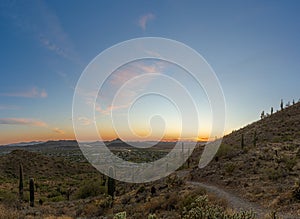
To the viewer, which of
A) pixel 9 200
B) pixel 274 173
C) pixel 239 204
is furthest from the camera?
pixel 9 200

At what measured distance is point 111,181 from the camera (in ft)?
77.7

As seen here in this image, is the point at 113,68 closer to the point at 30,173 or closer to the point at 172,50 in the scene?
the point at 172,50

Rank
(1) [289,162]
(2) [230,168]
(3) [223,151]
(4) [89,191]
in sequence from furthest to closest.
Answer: (3) [223,151]
(4) [89,191]
(2) [230,168]
(1) [289,162]

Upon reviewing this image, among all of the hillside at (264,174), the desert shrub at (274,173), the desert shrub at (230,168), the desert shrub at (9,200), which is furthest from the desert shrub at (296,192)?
the desert shrub at (9,200)

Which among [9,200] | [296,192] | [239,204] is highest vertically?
[296,192]

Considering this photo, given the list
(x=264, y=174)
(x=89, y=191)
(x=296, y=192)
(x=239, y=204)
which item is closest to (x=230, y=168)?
(x=264, y=174)

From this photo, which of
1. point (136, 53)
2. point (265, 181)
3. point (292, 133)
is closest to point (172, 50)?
point (136, 53)

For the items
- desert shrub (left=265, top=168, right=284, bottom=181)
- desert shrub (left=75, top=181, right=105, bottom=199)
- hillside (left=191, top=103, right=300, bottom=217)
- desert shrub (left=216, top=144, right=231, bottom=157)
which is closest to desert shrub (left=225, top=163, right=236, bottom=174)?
hillside (left=191, top=103, right=300, bottom=217)

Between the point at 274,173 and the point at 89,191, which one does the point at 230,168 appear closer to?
the point at 274,173

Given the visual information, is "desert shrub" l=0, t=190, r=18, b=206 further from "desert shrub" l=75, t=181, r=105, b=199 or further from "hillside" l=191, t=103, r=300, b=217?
"hillside" l=191, t=103, r=300, b=217

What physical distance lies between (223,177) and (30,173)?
4148cm

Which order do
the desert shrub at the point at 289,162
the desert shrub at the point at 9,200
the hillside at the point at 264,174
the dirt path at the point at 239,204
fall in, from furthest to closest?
the desert shrub at the point at 289,162, the desert shrub at the point at 9,200, the hillside at the point at 264,174, the dirt path at the point at 239,204

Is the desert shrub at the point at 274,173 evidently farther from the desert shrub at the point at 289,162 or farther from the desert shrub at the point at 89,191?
the desert shrub at the point at 89,191

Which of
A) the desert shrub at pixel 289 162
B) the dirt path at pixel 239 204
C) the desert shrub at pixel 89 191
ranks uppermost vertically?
the desert shrub at pixel 289 162
